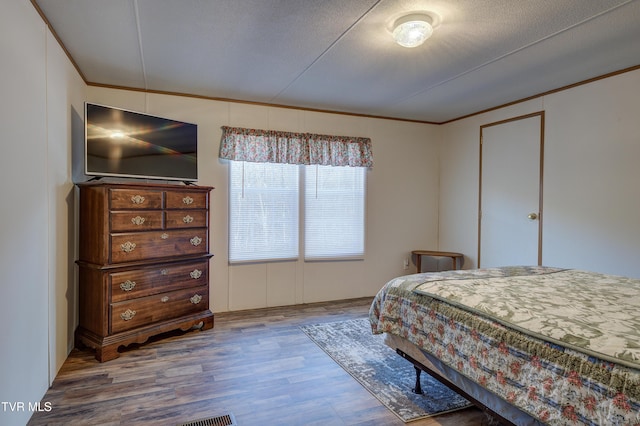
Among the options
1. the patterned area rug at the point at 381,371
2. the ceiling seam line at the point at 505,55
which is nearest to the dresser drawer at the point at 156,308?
the patterned area rug at the point at 381,371

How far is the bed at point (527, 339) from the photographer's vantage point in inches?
47.2

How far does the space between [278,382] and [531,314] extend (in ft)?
5.37

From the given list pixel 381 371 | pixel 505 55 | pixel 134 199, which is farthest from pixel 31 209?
pixel 505 55

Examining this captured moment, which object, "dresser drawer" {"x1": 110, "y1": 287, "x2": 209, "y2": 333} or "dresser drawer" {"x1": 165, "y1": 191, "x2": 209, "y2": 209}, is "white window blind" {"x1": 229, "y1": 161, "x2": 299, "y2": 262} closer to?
"dresser drawer" {"x1": 165, "y1": 191, "x2": 209, "y2": 209}

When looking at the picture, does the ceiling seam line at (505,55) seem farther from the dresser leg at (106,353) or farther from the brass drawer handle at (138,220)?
the dresser leg at (106,353)

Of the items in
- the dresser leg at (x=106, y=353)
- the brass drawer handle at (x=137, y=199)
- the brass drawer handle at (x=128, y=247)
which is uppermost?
the brass drawer handle at (x=137, y=199)

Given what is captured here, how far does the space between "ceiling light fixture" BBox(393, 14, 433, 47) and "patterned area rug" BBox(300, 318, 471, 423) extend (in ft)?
7.35

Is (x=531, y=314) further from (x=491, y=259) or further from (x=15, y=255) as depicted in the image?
(x=491, y=259)

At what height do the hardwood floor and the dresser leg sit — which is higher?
the dresser leg

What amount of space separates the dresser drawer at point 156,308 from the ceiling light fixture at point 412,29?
271 cm

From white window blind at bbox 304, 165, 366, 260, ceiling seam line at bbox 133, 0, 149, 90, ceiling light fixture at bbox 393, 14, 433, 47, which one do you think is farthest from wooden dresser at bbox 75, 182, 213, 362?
ceiling light fixture at bbox 393, 14, 433, 47

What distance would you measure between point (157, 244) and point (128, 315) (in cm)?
60

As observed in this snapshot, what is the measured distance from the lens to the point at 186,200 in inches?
127

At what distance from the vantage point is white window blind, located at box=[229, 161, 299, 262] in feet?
13.0
